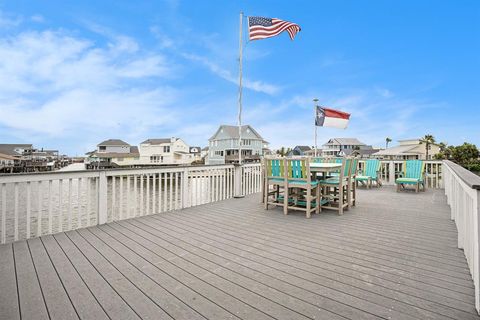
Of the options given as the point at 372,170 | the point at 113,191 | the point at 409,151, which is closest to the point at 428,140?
the point at 409,151

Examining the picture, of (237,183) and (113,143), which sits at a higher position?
(113,143)

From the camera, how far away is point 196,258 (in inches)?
93.3

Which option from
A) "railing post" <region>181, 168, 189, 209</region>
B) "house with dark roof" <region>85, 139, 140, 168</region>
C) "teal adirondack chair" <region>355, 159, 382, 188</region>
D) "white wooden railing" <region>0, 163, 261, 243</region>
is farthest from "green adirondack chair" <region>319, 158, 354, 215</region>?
"house with dark roof" <region>85, 139, 140, 168</region>

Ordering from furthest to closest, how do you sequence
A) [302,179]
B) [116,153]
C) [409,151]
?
[116,153]
[409,151]
[302,179]

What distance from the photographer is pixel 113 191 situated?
4.01 metres

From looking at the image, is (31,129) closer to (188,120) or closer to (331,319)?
(188,120)

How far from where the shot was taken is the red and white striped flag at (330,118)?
9352mm

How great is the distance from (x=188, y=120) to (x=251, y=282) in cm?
2703

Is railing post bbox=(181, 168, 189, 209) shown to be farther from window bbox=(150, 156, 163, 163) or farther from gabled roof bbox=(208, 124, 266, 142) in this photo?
window bbox=(150, 156, 163, 163)

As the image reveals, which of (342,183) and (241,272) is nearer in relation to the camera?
(241,272)

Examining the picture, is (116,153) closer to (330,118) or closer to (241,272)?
(330,118)

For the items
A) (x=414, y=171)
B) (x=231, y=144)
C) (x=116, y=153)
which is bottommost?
(x=414, y=171)

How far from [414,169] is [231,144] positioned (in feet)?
90.7

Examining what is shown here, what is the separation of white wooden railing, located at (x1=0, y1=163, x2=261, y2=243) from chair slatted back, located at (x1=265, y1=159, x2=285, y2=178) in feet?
4.55
